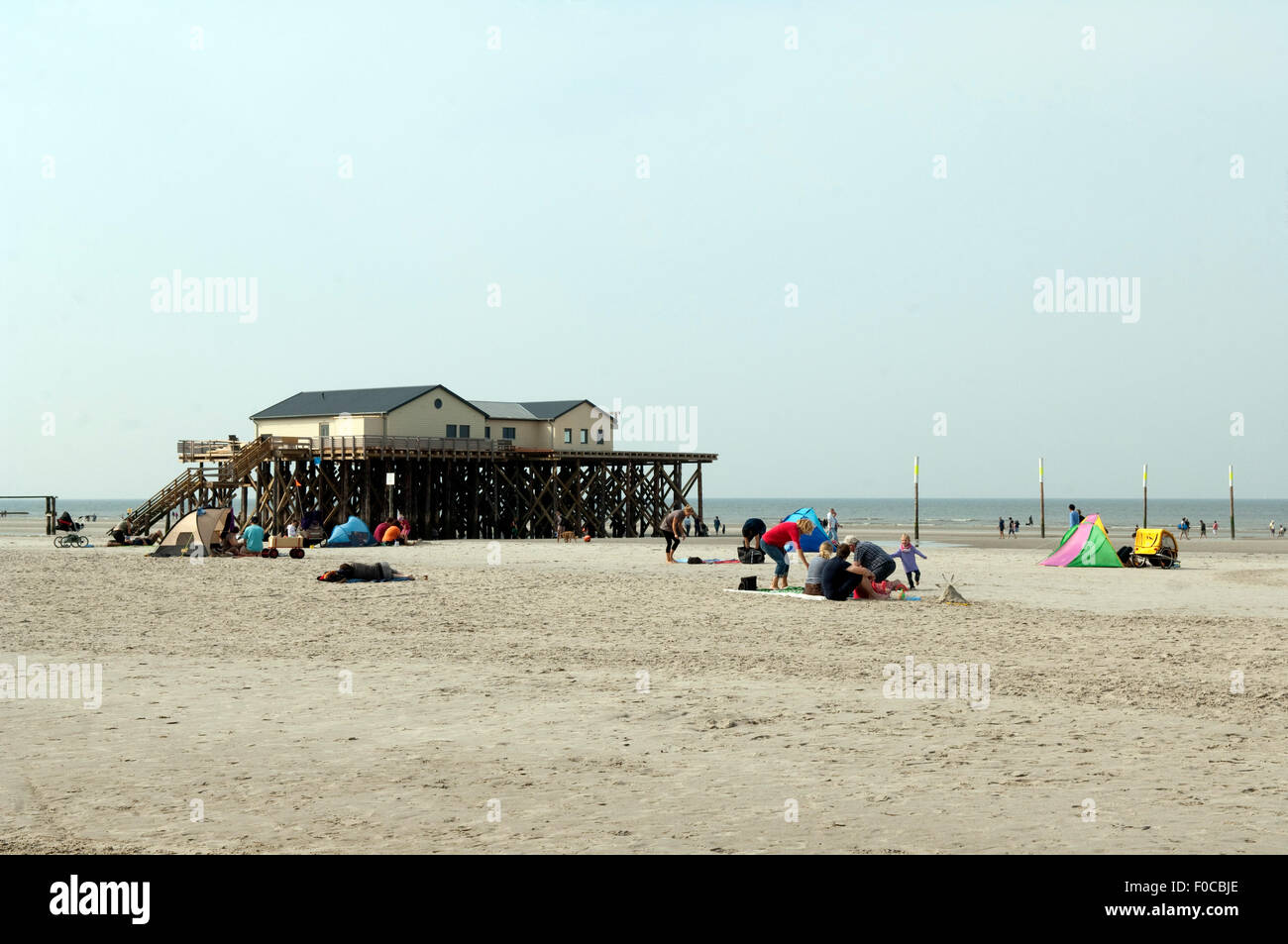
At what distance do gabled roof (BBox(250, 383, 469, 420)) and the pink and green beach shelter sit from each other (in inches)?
1173

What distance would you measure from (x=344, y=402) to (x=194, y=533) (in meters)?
22.3

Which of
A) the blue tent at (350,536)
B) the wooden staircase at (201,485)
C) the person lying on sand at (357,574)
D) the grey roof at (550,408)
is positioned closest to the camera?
the person lying on sand at (357,574)

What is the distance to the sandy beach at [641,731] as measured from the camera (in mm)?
5797

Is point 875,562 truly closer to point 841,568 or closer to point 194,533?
point 841,568

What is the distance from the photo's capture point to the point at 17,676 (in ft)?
35.0

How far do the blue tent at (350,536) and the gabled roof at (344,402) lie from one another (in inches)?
481

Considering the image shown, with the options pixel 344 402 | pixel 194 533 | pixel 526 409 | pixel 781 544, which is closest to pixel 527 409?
pixel 526 409

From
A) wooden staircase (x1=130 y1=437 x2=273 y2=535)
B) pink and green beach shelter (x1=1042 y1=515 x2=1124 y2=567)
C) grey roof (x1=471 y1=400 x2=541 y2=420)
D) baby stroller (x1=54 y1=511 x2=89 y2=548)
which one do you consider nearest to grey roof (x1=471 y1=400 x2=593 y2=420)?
grey roof (x1=471 y1=400 x2=541 y2=420)

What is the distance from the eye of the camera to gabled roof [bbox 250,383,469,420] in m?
49.8

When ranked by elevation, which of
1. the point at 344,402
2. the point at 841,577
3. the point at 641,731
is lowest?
the point at 641,731

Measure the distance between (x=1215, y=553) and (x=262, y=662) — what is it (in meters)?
34.4

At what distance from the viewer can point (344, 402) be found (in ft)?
170

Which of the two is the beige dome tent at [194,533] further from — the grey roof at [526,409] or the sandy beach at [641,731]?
the grey roof at [526,409]

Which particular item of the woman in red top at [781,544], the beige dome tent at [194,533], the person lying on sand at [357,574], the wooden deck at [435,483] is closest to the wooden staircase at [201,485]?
the wooden deck at [435,483]
